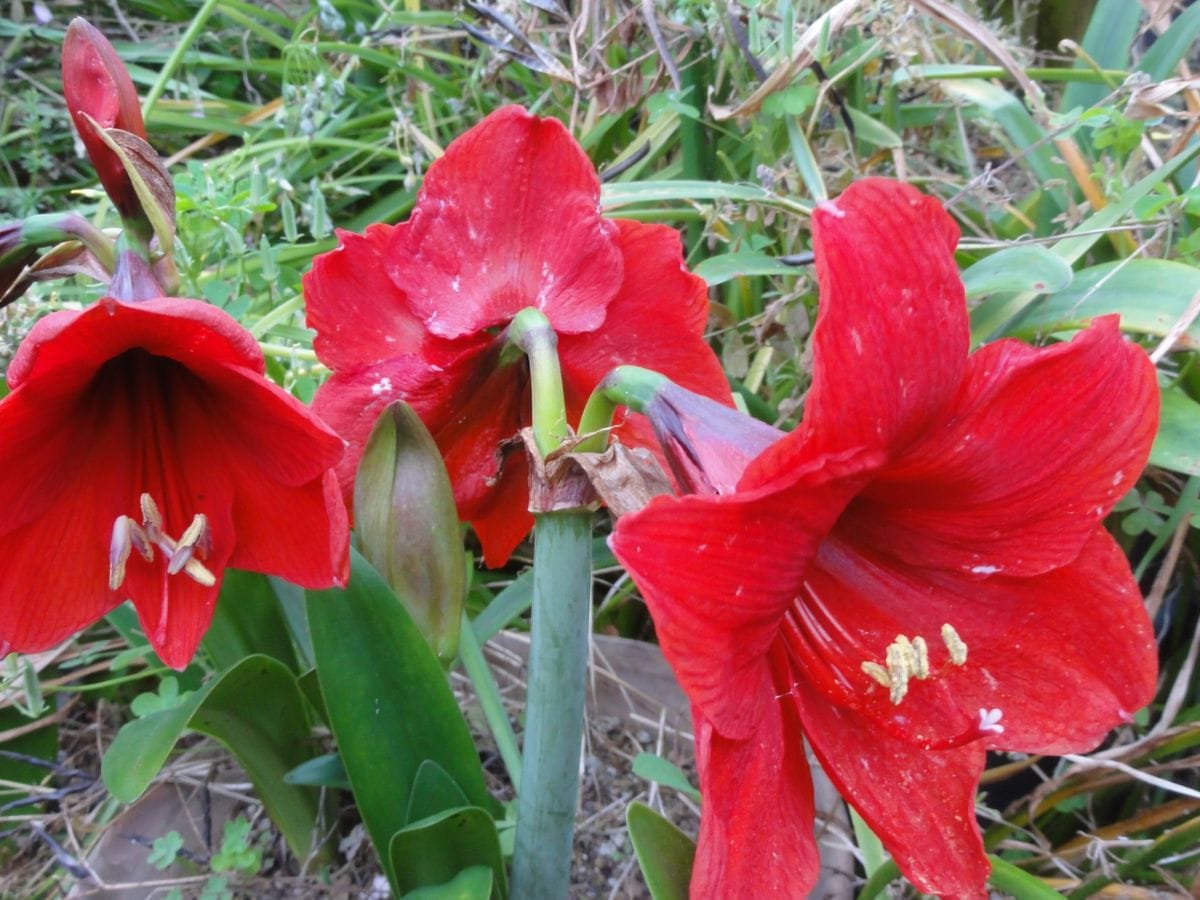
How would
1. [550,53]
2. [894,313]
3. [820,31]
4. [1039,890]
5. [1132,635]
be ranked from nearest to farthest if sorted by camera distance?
[894,313], [1132,635], [1039,890], [820,31], [550,53]

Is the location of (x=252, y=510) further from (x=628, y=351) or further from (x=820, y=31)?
(x=820, y=31)

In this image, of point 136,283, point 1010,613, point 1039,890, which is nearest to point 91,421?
point 136,283

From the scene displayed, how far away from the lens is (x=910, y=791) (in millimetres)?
683

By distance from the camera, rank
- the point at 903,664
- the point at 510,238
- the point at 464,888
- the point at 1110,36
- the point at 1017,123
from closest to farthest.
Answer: the point at 903,664
the point at 464,888
the point at 510,238
the point at 1017,123
the point at 1110,36

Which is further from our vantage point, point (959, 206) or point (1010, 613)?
point (959, 206)

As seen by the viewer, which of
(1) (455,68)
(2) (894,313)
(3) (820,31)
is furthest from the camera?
(1) (455,68)

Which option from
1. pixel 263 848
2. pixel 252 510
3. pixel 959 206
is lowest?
pixel 263 848

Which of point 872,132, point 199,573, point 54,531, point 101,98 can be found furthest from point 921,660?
point 872,132

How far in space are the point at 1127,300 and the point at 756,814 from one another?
0.72 metres

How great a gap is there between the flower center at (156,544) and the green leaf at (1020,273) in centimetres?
75

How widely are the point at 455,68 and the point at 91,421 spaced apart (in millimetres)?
1225

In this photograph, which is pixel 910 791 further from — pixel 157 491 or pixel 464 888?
pixel 157 491

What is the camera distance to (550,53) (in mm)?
1477

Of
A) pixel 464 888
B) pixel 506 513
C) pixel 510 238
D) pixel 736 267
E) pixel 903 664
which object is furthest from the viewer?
pixel 736 267
